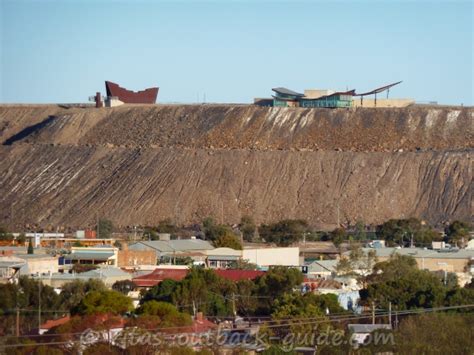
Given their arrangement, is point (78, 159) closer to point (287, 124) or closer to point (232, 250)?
point (287, 124)

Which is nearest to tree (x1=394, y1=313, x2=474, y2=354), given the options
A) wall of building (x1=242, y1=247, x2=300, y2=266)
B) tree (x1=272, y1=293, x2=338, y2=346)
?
tree (x1=272, y1=293, x2=338, y2=346)

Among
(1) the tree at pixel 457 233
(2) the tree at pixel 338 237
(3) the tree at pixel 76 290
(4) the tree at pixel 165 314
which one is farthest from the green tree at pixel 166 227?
(4) the tree at pixel 165 314

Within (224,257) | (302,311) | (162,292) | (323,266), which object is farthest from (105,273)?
(302,311)

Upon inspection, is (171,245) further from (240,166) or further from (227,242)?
(240,166)

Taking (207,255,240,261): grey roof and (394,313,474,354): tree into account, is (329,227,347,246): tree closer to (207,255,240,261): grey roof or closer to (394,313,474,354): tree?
(207,255,240,261): grey roof

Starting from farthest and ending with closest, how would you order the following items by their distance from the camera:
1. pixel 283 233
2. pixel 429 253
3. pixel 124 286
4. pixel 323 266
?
pixel 283 233
pixel 429 253
pixel 323 266
pixel 124 286

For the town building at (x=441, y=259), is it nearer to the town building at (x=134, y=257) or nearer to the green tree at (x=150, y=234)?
the town building at (x=134, y=257)
